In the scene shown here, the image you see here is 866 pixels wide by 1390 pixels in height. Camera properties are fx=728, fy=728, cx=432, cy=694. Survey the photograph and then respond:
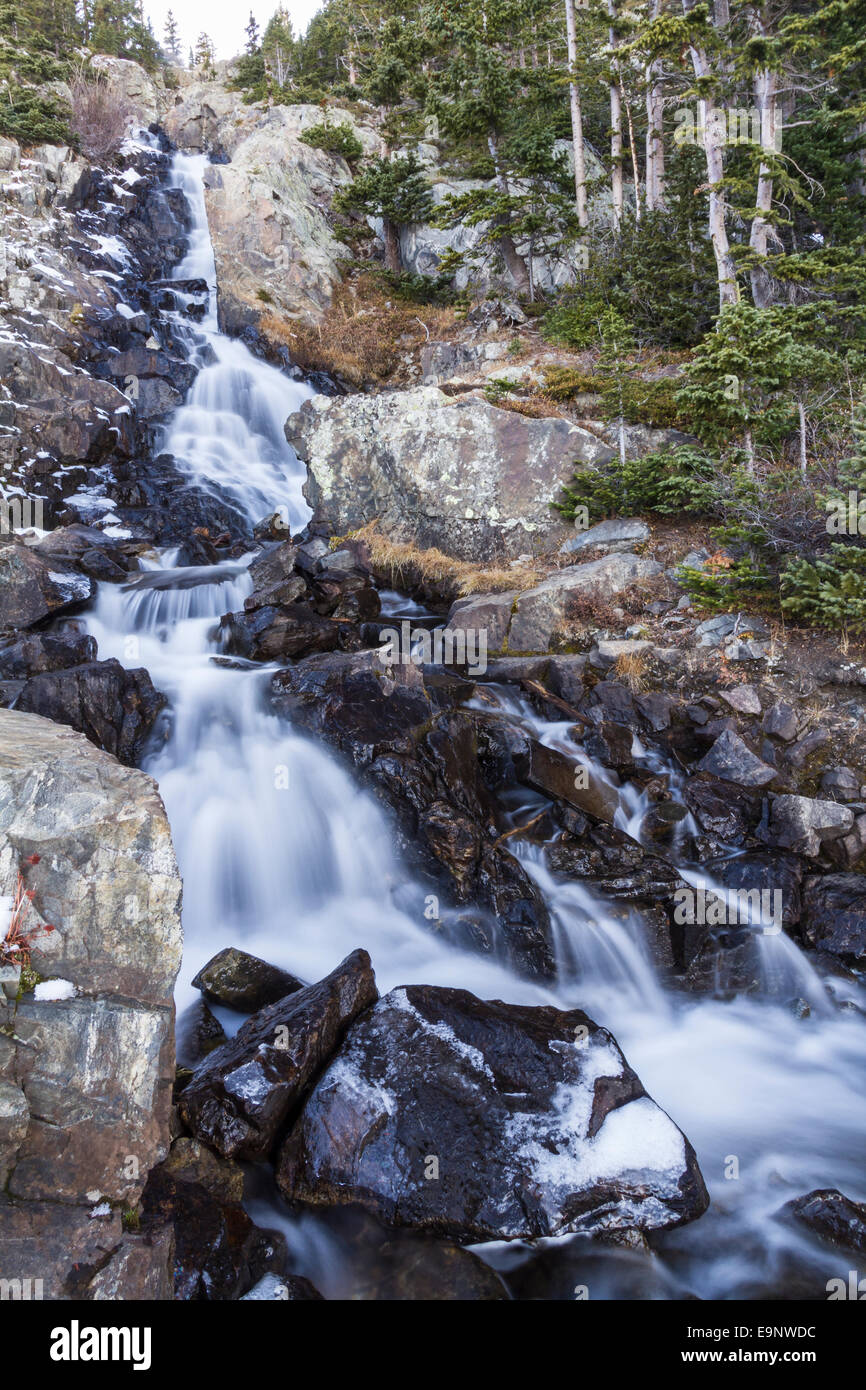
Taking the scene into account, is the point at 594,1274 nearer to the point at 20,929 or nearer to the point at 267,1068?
the point at 267,1068

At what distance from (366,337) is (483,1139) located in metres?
23.0

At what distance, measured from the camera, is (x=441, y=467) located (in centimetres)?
1443

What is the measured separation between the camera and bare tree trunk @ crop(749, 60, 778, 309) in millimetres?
13801

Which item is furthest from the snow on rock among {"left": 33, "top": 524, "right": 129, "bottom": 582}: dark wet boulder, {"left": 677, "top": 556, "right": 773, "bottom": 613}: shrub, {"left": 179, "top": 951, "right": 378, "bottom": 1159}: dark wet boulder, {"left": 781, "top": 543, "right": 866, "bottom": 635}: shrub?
{"left": 33, "top": 524, "right": 129, "bottom": 582}: dark wet boulder

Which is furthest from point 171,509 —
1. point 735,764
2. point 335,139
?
point 335,139

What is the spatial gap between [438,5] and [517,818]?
2284 cm

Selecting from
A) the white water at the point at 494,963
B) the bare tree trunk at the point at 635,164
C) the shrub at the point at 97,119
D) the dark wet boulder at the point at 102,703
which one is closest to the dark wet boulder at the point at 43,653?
the dark wet boulder at the point at 102,703

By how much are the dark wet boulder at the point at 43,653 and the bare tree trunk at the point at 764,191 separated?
522 inches

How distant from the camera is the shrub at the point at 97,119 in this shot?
2831 cm

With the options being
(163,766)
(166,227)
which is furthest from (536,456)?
(166,227)

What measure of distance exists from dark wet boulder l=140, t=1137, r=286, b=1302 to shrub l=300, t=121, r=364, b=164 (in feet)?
100

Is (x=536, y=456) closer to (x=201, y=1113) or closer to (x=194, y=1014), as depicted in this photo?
(x=194, y=1014)

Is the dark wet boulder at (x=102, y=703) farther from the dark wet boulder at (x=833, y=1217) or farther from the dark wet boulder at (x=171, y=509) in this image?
the dark wet boulder at (x=833, y=1217)

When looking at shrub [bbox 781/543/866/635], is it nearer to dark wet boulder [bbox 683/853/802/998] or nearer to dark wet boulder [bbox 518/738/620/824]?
dark wet boulder [bbox 683/853/802/998]
